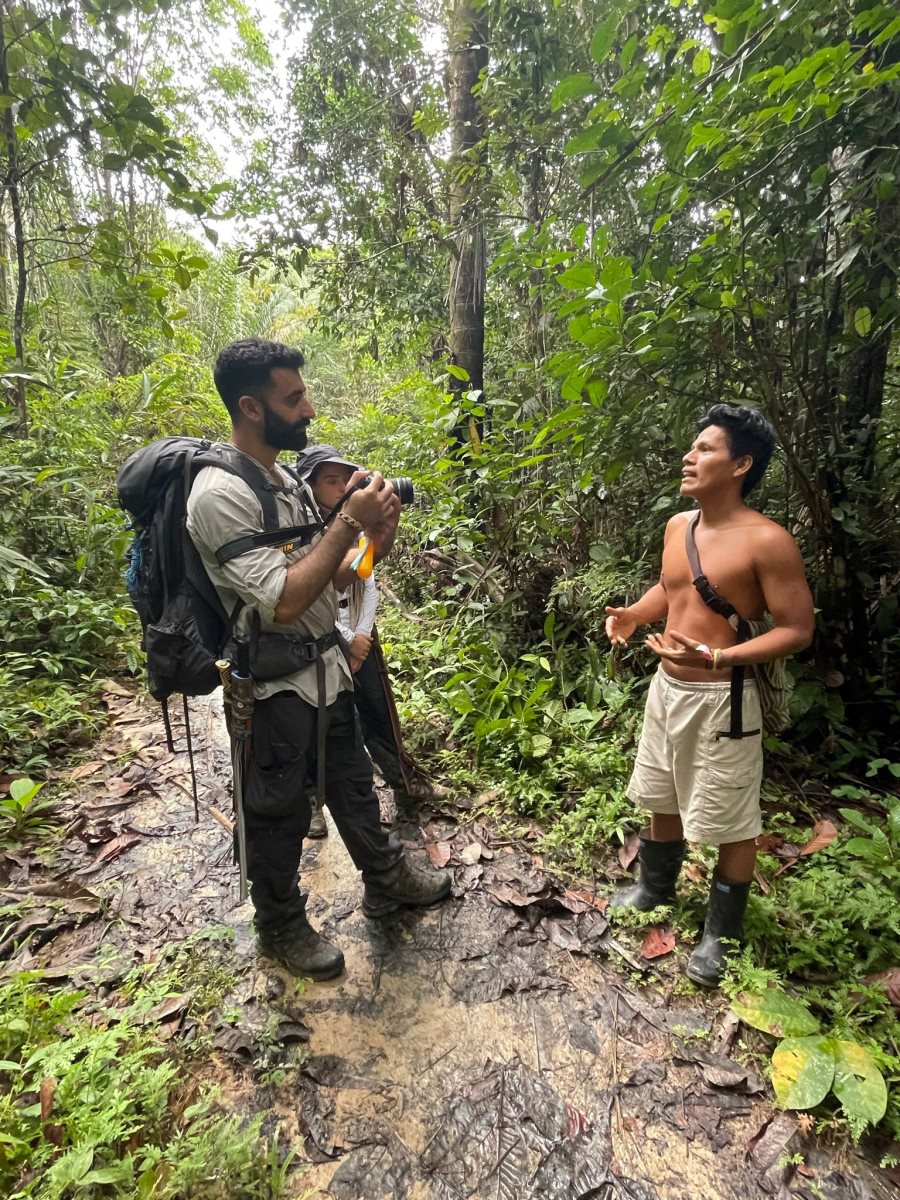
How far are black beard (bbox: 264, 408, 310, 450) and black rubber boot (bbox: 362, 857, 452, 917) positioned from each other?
6.17 feet

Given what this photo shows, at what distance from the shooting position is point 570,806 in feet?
10.6

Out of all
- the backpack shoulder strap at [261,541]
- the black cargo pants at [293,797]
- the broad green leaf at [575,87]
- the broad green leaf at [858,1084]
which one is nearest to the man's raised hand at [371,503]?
the backpack shoulder strap at [261,541]

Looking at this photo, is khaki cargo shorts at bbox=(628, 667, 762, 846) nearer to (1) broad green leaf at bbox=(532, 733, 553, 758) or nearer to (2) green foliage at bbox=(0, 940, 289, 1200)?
(1) broad green leaf at bbox=(532, 733, 553, 758)

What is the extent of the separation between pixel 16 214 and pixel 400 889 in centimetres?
459

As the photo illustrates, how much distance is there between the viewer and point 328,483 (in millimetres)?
3016

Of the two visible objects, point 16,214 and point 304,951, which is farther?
point 16,214

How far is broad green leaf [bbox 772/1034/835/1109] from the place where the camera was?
1.77 m

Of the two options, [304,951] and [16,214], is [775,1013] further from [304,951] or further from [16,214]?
[16,214]

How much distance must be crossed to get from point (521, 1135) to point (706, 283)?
11.0 ft

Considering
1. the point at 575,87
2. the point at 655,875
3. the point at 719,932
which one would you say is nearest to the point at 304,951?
the point at 655,875

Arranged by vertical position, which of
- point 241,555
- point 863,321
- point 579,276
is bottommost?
point 241,555

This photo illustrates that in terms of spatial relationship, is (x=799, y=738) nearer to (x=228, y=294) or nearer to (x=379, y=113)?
(x=379, y=113)

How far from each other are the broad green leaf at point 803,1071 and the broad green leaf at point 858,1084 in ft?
0.08

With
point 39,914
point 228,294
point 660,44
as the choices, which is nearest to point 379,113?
point 660,44
